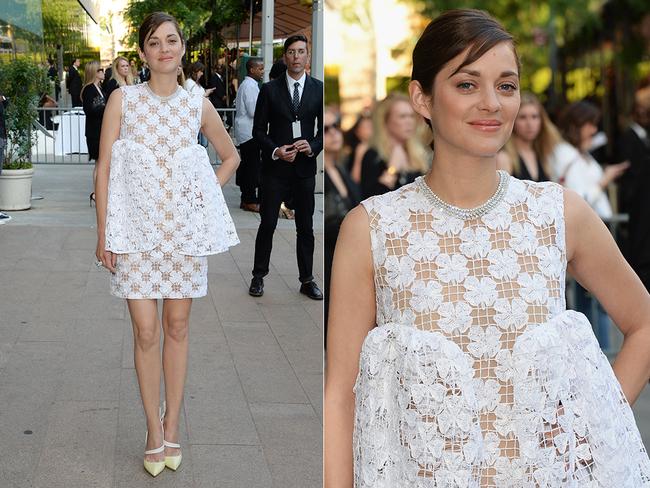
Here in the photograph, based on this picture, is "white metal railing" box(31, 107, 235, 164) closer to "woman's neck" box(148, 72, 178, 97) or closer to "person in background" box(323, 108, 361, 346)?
"woman's neck" box(148, 72, 178, 97)

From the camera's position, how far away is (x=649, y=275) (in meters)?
1.32

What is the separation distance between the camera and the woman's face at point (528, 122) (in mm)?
1218

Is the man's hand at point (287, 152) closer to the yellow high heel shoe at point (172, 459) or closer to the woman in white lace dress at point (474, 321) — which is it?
the yellow high heel shoe at point (172, 459)

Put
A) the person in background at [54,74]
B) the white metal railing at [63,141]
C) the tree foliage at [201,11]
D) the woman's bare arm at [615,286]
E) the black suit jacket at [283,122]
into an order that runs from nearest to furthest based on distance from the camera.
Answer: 1. the woman's bare arm at [615,286]
2. the black suit jacket at [283,122]
3. the white metal railing at [63,141]
4. the tree foliage at [201,11]
5. the person in background at [54,74]

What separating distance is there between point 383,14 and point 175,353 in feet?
8.61

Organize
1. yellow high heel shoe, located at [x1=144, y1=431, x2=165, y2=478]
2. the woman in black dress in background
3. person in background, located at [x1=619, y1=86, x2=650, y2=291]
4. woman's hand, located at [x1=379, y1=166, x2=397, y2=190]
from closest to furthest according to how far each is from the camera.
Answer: person in background, located at [x1=619, y1=86, x2=650, y2=291] → woman's hand, located at [x1=379, y1=166, x2=397, y2=190] → yellow high heel shoe, located at [x1=144, y1=431, x2=165, y2=478] → the woman in black dress in background

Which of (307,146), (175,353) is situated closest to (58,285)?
(307,146)

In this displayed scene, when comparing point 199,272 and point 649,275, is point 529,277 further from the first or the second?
point 199,272

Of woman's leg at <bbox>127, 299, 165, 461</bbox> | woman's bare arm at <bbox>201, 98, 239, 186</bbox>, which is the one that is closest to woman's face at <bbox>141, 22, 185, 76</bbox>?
woman's bare arm at <bbox>201, 98, 239, 186</bbox>

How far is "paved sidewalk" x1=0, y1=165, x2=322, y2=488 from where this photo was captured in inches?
151

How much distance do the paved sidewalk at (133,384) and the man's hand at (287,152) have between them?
985 mm

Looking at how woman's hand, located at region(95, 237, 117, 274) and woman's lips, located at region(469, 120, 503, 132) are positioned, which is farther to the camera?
woman's hand, located at region(95, 237, 117, 274)

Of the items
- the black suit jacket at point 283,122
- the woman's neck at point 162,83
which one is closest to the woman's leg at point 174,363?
the woman's neck at point 162,83

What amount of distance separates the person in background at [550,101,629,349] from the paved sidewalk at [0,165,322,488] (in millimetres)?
2689
